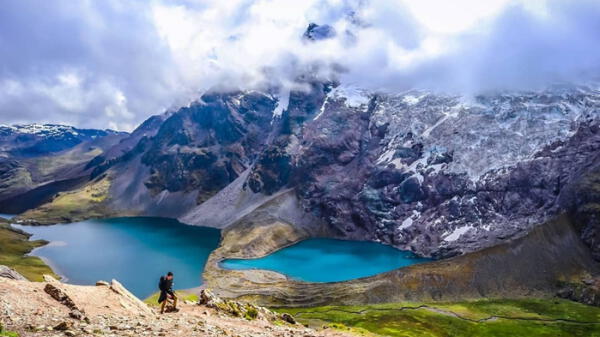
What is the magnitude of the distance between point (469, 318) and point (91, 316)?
10762 centimetres

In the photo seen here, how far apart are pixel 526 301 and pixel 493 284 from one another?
35.1 ft

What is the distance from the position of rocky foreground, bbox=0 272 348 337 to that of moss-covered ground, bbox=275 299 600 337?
71.4 m

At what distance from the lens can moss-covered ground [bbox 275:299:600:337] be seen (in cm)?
10506

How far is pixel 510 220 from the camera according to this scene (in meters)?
181

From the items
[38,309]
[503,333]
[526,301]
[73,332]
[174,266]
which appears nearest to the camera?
[73,332]

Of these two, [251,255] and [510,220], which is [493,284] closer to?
[510,220]

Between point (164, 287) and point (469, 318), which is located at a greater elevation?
point (469, 318)

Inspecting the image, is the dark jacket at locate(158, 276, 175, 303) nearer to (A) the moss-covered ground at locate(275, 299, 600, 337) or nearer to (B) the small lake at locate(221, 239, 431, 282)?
(A) the moss-covered ground at locate(275, 299, 600, 337)

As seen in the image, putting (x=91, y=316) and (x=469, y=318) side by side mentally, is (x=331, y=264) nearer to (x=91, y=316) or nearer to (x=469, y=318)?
(x=469, y=318)

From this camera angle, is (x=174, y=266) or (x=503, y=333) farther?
(x=174, y=266)

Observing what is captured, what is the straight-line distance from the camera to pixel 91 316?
26562mm

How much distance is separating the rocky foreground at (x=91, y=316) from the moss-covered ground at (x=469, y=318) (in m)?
71.4

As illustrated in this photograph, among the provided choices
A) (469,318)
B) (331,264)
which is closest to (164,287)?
(469,318)

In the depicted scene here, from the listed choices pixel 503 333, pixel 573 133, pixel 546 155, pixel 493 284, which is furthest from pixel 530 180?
pixel 503 333
